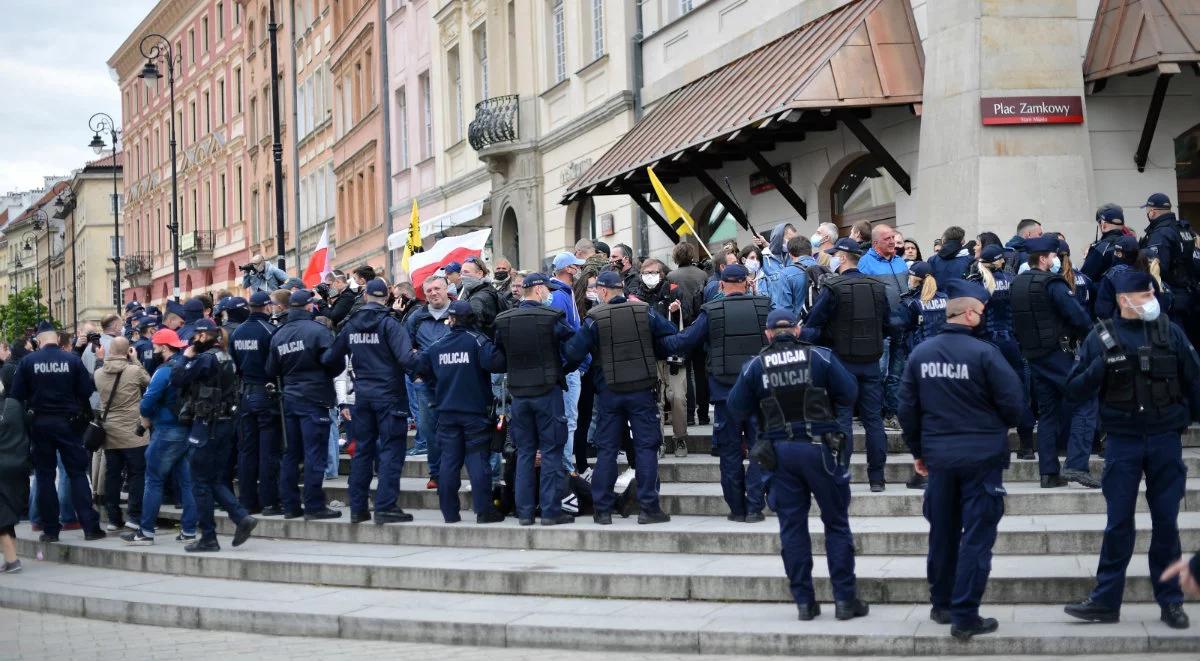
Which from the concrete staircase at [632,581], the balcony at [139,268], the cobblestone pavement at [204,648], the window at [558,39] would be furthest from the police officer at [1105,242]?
the balcony at [139,268]

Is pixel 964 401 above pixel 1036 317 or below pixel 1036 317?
below

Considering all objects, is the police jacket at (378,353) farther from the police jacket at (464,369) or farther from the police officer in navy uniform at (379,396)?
the police jacket at (464,369)

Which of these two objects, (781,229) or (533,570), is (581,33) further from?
(533,570)

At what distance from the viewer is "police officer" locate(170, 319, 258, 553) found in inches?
497

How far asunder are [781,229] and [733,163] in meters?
8.22

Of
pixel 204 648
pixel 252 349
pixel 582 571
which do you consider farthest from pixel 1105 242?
pixel 204 648

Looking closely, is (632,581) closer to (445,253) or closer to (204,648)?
(204,648)

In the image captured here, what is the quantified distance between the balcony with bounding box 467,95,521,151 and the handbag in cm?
1576

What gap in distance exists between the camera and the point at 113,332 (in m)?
15.5

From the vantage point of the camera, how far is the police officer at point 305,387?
13.2m

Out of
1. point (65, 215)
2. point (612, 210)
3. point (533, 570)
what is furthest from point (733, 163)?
point (65, 215)

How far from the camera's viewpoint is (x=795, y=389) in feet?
30.5

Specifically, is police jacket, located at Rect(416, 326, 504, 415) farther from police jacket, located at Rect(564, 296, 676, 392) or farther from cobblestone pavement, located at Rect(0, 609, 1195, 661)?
cobblestone pavement, located at Rect(0, 609, 1195, 661)

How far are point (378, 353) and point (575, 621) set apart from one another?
4.01 m
